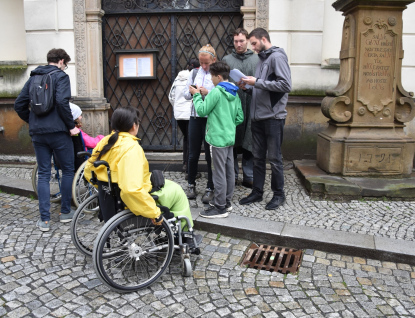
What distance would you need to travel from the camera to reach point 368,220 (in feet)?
15.7

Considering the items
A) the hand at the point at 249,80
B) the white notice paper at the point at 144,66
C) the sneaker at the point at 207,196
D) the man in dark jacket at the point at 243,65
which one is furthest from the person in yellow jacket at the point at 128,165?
the white notice paper at the point at 144,66

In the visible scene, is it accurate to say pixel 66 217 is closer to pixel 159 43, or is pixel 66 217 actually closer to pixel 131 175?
pixel 131 175

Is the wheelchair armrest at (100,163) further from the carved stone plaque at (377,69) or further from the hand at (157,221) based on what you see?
the carved stone plaque at (377,69)

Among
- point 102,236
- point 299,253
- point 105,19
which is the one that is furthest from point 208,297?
point 105,19

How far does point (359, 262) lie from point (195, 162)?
2178 millimetres

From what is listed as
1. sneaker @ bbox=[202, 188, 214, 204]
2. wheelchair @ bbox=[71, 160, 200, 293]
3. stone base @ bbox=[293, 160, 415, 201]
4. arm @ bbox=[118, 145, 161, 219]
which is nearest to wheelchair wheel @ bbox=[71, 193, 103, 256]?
wheelchair @ bbox=[71, 160, 200, 293]

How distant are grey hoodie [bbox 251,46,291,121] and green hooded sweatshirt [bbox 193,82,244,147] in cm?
42

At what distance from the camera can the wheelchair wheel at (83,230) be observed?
12.6 ft

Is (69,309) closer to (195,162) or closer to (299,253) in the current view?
(299,253)

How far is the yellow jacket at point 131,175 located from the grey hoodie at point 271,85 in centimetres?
194

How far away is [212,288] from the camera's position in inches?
139

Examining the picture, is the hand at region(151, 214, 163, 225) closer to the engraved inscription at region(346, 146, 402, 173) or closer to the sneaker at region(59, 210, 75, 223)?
the sneaker at region(59, 210, 75, 223)

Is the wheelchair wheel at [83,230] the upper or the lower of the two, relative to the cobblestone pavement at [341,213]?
upper

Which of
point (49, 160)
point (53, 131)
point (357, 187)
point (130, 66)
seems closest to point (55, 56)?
point (53, 131)
